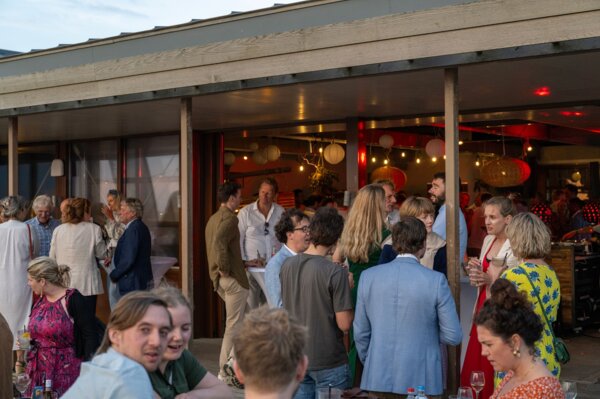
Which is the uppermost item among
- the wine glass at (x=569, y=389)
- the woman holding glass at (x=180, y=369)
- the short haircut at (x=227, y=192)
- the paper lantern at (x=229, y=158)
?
the paper lantern at (x=229, y=158)

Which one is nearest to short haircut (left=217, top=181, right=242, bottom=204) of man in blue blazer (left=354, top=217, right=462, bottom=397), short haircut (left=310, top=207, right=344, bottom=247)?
short haircut (left=310, top=207, right=344, bottom=247)

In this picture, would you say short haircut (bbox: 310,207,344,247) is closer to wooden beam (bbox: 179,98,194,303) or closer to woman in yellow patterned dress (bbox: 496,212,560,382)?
woman in yellow patterned dress (bbox: 496,212,560,382)

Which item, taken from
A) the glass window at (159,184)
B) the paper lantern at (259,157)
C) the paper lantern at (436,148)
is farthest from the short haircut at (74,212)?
the paper lantern at (436,148)

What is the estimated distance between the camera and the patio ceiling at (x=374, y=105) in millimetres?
6199

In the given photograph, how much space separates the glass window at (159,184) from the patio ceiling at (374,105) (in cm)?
22

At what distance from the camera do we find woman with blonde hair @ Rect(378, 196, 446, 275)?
17.8ft

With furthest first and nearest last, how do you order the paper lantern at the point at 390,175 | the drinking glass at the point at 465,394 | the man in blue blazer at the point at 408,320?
the paper lantern at the point at 390,175, the man in blue blazer at the point at 408,320, the drinking glass at the point at 465,394

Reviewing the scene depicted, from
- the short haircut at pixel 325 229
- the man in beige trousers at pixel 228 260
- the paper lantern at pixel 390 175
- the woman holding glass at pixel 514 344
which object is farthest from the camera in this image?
the paper lantern at pixel 390 175

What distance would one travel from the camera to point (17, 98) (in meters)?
8.56

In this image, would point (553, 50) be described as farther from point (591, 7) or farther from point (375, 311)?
point (375, 311)

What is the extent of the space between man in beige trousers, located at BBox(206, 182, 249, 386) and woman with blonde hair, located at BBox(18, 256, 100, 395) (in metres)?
2.64

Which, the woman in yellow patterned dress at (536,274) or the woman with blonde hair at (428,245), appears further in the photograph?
the woman with blonde hair at (428,245)

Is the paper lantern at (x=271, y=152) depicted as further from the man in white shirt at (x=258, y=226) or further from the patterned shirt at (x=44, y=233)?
the patterned shirt at (x=44, y=233)

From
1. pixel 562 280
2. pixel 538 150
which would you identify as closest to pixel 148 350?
pixel 562 280
